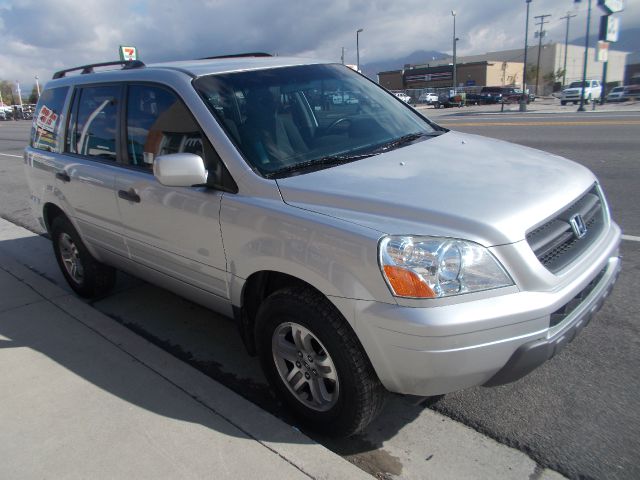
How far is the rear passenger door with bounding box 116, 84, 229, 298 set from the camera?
3062 millimetres

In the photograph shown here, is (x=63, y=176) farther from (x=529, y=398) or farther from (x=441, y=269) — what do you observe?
(x=529, y=398)

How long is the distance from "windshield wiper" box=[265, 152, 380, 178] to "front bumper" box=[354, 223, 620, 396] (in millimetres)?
933

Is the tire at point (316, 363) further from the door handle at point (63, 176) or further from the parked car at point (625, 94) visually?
the parked car at point (625, 94)

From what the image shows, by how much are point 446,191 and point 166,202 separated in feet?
5.66

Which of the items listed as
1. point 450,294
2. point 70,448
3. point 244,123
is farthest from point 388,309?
point 70,448

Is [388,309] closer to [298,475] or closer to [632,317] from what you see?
[298,475]

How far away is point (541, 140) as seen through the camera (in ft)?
43.6

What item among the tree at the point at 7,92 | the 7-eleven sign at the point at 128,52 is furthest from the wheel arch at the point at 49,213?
the tree at the point at 7,92

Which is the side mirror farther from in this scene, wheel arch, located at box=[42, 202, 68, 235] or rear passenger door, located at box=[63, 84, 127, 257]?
wheel arch, located at box=[42, 202, 68, 235]

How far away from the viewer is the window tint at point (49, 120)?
4.66 m

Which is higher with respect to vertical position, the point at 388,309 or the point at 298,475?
the point at 388,309

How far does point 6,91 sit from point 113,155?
134 metres

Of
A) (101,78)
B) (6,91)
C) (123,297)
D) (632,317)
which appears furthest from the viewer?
(6,91)

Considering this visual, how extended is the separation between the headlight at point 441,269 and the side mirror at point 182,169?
3.78 ft
